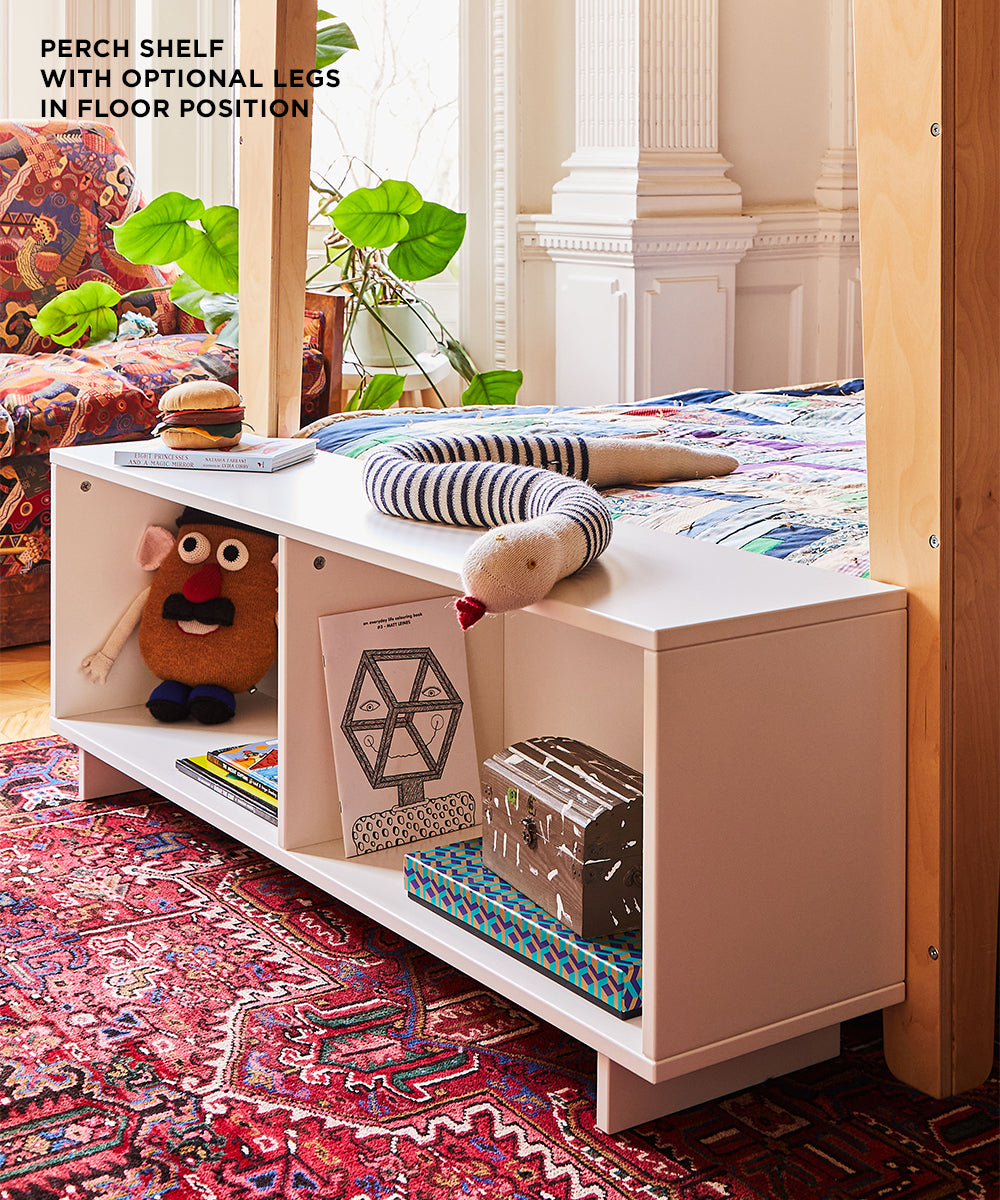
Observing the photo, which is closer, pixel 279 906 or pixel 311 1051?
pixel 311 1051

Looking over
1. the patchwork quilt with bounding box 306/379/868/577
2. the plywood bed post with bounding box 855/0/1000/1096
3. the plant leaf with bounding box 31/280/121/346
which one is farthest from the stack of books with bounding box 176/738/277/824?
the plant leaf with bounding box 31/280/121/346

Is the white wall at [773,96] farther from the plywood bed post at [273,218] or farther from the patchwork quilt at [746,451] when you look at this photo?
the plywood bed post at [273,218]

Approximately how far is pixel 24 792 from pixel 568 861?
1.07 metres

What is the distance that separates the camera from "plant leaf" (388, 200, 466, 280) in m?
3.23

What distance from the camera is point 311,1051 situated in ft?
4.34

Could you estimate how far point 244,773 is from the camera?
171 cm

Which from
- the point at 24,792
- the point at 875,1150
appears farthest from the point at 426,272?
the point at 875,1150

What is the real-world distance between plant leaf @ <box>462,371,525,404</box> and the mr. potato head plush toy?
1777 millimetres

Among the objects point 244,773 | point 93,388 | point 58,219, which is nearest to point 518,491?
point 244,773

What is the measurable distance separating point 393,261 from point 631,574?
2.19 meters

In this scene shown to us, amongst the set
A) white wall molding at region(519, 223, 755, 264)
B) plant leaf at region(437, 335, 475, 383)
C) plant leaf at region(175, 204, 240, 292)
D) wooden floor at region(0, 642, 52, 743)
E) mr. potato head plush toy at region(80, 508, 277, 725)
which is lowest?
wooden floor at region(0, 642, 52, 743)

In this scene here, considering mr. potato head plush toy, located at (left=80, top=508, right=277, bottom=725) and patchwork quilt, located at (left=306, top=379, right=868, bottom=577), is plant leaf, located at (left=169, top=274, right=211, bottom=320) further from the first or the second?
mr. potato head plush toy, located at (left=80, top=508, right=277, bottom=725)

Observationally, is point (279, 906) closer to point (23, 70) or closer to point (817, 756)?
point (817, 756)

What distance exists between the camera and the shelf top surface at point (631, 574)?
111cm
